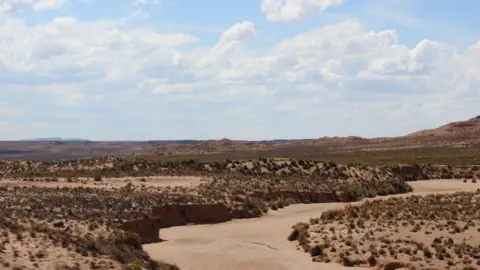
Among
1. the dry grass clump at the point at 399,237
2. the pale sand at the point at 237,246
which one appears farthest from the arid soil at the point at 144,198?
the dry grass clump at the point at 399,237

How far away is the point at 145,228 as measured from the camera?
3059 cm

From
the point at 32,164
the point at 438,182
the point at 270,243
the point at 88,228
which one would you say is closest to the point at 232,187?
the point at 270,243

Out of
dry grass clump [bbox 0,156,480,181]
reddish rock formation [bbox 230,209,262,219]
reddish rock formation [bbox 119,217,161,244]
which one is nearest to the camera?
reddish rock formation [bbox 119,217,161,244]

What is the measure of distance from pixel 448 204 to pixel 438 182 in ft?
113

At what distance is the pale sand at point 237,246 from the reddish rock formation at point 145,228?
0.72 meters

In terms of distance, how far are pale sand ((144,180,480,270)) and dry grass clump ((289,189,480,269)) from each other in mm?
1050

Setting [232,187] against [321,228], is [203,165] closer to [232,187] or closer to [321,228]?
[232,187]

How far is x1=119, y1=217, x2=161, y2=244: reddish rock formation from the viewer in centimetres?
2961

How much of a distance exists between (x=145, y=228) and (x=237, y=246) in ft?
14.3

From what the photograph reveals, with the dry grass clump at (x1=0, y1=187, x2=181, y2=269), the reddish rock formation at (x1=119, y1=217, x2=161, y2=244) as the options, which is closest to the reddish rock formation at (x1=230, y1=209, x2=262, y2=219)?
the dry grass clump at (x1=0, y1=187, x2=181, y2=269)

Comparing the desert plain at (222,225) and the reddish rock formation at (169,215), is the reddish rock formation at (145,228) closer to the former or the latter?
the desert plain at (222,225)

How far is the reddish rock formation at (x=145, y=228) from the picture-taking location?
29.6m

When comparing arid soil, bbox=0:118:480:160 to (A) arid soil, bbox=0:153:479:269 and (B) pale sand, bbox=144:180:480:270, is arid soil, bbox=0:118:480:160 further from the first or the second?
(B) pale sand, bbox=144:180:480:270

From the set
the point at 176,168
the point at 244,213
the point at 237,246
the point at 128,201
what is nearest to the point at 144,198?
the point at 128,201
